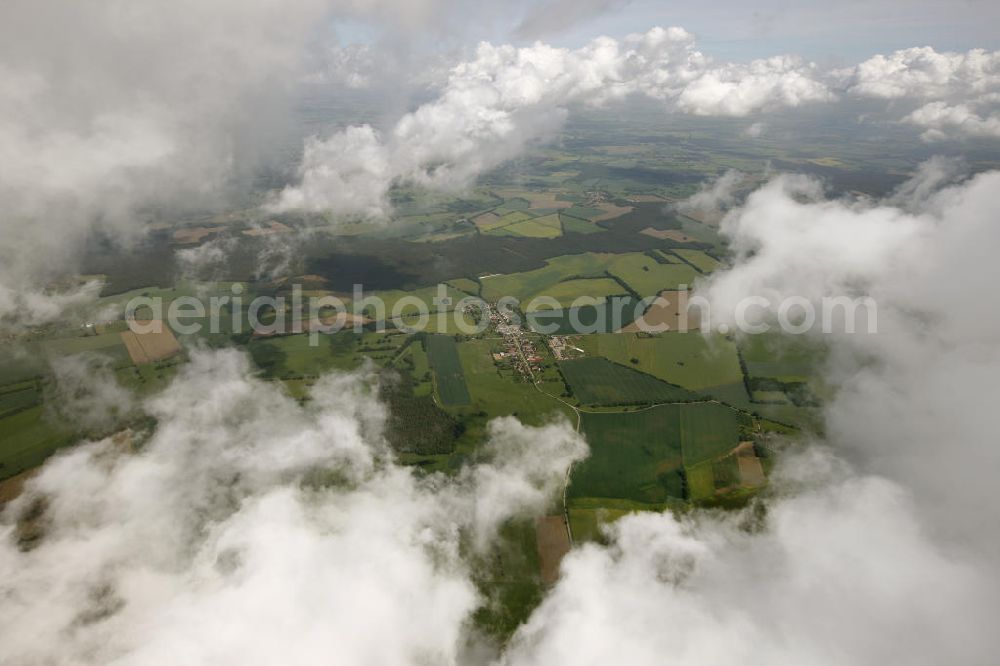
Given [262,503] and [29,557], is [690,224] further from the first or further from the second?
[29,557]

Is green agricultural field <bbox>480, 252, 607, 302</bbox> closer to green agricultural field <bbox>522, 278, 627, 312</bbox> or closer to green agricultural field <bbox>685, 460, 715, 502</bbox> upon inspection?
green agricultural field <bbox>522, 278, 627, 312</bbox>

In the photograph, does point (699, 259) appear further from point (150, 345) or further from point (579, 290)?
point (150, 345)

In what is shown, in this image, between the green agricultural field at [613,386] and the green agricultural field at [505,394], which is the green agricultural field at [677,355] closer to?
the green agricultural field at [613,386]

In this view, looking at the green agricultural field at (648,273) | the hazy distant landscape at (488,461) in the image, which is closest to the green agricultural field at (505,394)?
the hazy distant landscape at (488,461)

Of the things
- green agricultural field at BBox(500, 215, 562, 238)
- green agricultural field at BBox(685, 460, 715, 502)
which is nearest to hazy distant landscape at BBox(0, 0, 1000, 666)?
green agricultural field at BBox(685, 460, 715, 502)

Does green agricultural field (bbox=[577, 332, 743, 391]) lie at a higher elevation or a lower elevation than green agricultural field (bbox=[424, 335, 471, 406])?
lower
